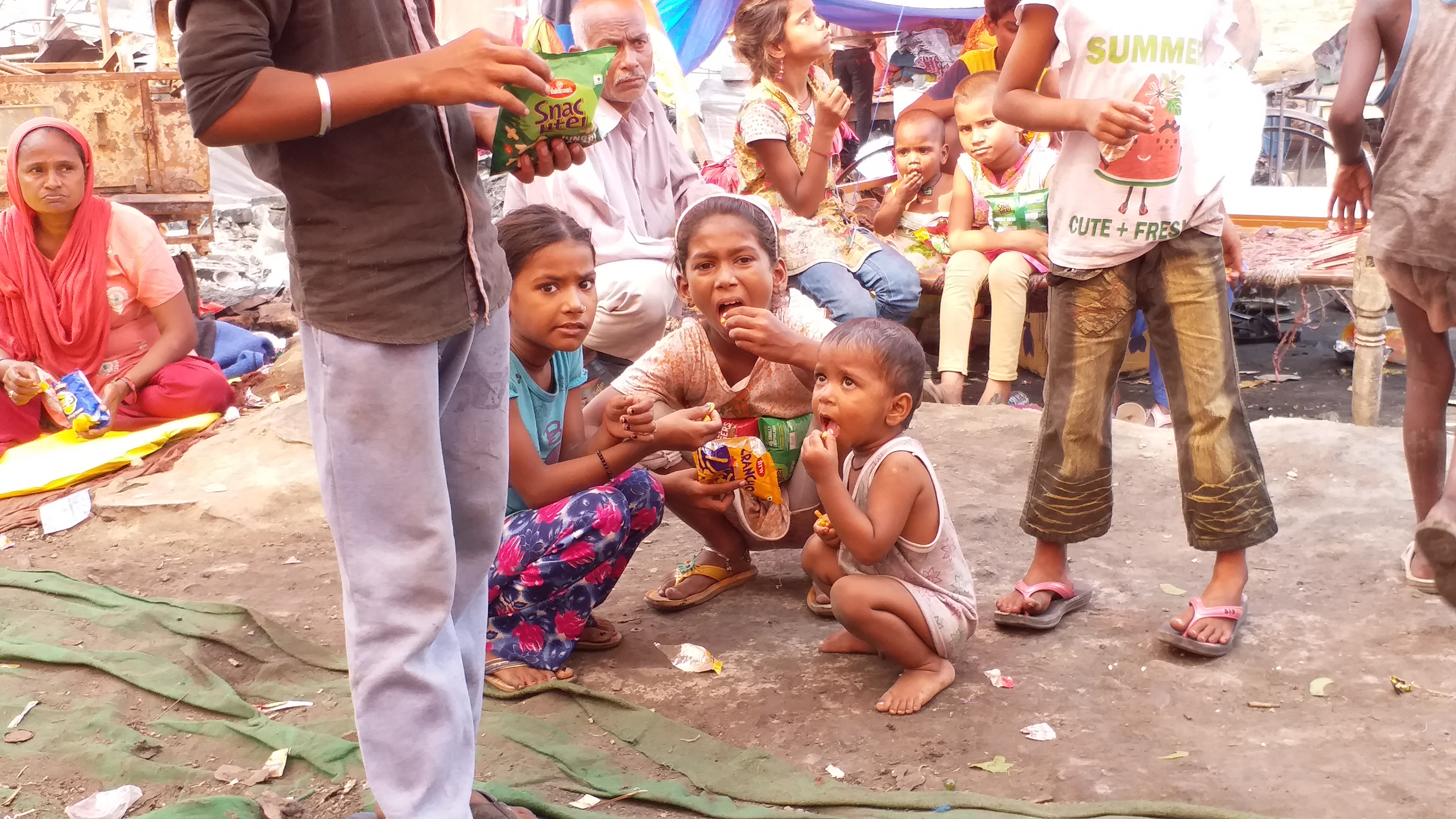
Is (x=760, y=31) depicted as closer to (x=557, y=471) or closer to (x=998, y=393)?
(x=998, y=393)

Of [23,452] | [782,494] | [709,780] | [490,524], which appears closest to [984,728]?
[709,780]

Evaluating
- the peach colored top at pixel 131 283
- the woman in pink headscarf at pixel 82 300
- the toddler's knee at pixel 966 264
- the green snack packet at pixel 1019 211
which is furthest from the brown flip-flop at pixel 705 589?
the peach colored top at pixel 131 283

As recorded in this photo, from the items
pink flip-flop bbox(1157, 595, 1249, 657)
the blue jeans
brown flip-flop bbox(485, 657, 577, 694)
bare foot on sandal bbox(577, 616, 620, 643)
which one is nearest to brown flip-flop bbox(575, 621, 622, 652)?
bare foot on sandal bbox(577, 616, 620, 643)

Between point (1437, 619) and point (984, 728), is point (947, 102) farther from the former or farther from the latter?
point (984, 728)

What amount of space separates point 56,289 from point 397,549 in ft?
14.1

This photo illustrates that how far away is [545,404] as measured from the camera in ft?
9.62

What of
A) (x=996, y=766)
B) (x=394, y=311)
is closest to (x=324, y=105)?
(x=394, y=311)

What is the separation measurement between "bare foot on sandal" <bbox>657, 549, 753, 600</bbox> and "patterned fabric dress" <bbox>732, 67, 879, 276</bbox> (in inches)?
71.7

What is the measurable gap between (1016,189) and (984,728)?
3522 millimetres

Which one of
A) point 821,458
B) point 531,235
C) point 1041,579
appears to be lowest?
point 1041,579

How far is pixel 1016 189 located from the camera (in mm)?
5562

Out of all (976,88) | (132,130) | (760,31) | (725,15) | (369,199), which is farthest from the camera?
(725,15)

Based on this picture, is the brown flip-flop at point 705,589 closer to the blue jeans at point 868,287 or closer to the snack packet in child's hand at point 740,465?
the snack packet in child's hand at point 740,465

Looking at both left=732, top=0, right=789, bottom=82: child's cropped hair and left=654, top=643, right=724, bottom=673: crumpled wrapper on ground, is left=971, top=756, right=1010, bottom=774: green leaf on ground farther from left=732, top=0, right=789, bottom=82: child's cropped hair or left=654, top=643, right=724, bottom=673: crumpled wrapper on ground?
left=732, top=0, right=789, bottom=82: child's cropped hair
